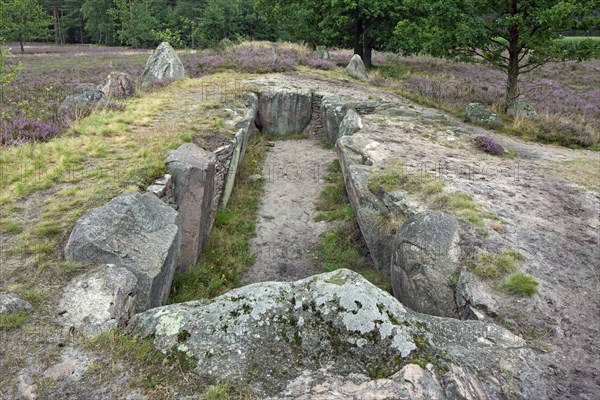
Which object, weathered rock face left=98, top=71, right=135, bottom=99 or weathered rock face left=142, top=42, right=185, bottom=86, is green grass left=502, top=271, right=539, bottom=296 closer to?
weathered rock face left=98, top=71, right=135, bottom=99

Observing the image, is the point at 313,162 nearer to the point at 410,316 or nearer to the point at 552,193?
the point at 552,193

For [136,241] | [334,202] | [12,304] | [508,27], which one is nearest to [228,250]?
[334,202]

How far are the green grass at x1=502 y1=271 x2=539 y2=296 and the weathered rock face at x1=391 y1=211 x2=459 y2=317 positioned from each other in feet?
2.59

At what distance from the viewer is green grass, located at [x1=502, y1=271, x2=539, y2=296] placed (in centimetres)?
609

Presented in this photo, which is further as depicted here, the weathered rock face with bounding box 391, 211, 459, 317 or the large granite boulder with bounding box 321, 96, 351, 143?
the large granite boulder with bounding box 321, 96, 351, 143

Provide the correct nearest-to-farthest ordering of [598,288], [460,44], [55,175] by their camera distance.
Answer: [598,288] < [55,175] < [460,44]

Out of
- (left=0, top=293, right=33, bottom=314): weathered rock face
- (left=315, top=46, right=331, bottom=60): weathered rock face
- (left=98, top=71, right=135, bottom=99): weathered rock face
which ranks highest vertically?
(left=315, top=46, right=331, bottom=60): weathered rock face

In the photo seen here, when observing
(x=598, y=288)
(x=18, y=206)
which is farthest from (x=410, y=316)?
(x=18, y=206)

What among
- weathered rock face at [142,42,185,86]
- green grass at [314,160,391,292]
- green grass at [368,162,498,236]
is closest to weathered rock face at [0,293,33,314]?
green grass at [314,160,391,292]

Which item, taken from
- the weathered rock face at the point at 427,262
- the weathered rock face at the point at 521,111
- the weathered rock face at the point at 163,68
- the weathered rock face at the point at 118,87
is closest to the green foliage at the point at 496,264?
the weathered rock face at the point at 427,262

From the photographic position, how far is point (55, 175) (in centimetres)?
888

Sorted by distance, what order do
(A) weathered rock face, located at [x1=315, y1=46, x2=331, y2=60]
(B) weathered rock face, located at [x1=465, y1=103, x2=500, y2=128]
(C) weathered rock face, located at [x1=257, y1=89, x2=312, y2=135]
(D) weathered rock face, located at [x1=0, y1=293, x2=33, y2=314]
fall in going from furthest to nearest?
(A) weathered rock face, located at [x1=315, y1=46, x2=331, y2=60], (C) weathered rock face, located at [x1=257, y1=89, x2=312, y2=135], (B) weathered rock face, located at [x1=465, y1=103, x2=500, y2=128], (D) weathered rock face, located at [x1=0, y1=293, x2=33, y2=314]

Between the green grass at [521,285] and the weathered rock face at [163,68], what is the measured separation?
17778mm

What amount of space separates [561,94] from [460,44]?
533 inches
